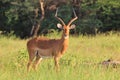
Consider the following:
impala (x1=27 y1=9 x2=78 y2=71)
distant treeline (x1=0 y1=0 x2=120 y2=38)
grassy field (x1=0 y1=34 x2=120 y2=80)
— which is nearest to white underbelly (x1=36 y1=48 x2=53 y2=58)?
impala (x1=27 y1=9 x2=78 y2=71)

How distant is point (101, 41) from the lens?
16203 millimetres

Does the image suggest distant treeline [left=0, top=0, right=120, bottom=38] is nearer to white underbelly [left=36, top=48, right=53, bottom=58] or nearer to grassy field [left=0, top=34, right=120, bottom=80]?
grassy field [left=0, top=34, right=120, bottom=80]

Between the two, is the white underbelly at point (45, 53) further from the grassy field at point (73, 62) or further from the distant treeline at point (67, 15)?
the distant treeline at point (67, 15)

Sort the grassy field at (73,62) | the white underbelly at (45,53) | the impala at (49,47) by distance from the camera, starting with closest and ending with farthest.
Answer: the grassy field at (73,62)
the impala at (49,47)
the white underbelly at (45,53)

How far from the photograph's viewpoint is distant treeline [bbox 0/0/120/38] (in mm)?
26484

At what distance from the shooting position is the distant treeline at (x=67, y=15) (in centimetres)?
2648

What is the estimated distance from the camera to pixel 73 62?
970 centimetres

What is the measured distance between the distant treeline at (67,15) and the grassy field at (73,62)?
31.0 feet

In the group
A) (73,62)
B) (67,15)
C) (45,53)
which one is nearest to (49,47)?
(45,53)

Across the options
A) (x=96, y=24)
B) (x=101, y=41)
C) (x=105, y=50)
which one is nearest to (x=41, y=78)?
(x=105, y=50)

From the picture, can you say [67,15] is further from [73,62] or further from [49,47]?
[73,62]

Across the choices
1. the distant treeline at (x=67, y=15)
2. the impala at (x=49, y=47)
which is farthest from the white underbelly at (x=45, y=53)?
the distant treeline at (x=67, y=15)

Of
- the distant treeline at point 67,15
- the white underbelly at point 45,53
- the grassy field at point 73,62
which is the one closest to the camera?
the grassy field at point 73,62

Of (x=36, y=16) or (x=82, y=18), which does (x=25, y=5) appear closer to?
(x=36, y=16)
